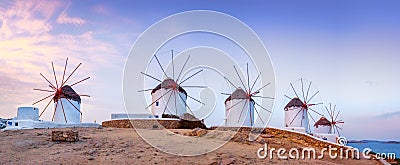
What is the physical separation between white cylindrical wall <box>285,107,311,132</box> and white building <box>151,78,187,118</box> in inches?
420

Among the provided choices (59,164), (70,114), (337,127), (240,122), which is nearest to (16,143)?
(59,164)

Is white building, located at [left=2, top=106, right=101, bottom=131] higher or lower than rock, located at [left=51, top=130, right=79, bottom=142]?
higher

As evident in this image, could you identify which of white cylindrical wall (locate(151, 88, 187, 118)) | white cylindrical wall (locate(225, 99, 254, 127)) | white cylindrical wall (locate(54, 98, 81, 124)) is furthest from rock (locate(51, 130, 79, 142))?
white cylindrical wall (locate(225, 99, 254, 127))

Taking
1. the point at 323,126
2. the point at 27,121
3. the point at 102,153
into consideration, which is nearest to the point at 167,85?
the point at 27,121

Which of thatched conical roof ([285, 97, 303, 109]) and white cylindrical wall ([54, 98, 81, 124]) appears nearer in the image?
white cylindrical wall ([54, 98, 81, 124])

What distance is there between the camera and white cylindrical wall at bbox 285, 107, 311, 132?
35094 mm

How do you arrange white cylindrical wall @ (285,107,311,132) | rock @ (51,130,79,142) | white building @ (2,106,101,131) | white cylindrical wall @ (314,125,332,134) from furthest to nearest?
white cylindrical wall @ (314,125,332,134) → white cylindrical wall @ (285,107,311,132) → white building @ (2,106,101,131) → rock @ (51,130,79,142)

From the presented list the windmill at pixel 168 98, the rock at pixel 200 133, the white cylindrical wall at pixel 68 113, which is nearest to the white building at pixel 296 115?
the windmill at pixel 168 98

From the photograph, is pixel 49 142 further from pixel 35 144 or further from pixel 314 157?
pixel 314 157

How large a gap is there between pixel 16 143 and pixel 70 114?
14860 mm

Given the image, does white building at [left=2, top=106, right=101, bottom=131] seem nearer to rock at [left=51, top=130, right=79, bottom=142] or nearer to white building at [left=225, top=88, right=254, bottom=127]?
rock at [left=51, top=130, right=79, bottom=142]

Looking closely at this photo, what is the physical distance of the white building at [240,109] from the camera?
114 ft

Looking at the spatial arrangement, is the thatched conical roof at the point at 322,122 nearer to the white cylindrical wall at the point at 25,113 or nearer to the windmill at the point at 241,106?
the windmill at the point at 241,106

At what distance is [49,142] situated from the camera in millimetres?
14945
